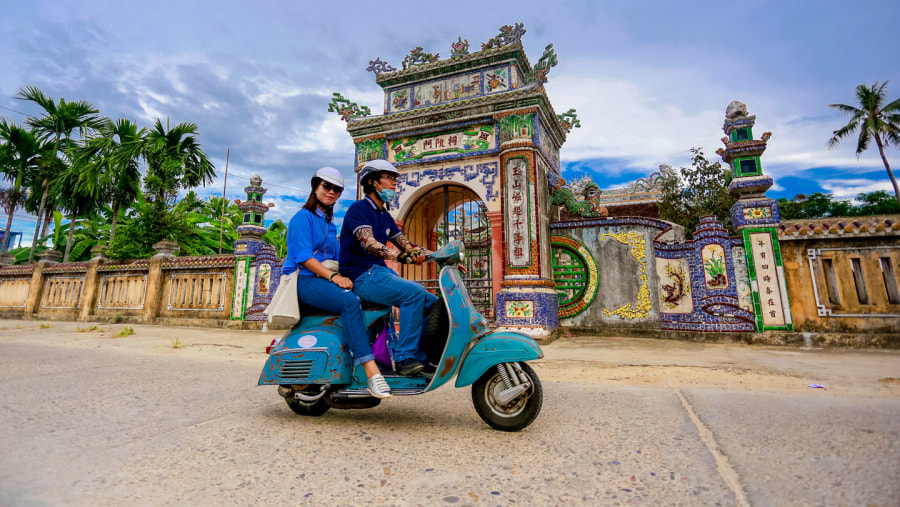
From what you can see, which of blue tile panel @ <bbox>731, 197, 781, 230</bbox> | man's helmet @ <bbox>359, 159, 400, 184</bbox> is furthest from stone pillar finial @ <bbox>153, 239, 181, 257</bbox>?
blue tile panel @ <bbox>731, 197, 781, 230</bbox>

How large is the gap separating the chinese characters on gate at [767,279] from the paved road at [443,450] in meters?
4.34

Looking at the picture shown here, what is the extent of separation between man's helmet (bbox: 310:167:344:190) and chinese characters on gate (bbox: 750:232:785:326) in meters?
7.46

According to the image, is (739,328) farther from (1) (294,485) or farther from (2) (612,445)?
(1) (294,485)

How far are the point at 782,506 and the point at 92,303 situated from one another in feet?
51.8

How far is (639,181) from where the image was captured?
20.0 m

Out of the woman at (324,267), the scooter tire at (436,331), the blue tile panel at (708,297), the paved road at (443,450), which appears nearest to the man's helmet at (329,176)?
the woman at (324,267)

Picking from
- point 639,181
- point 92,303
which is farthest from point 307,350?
point 639,181

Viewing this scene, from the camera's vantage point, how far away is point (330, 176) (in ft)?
8.70

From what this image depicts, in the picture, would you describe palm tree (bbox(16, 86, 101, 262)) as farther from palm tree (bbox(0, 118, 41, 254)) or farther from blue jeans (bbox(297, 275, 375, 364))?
blue jeans (bbox(297, 275, 375, 364))

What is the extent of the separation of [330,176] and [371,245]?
0.66 meters

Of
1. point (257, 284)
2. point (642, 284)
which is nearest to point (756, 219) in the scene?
point (642, 284)

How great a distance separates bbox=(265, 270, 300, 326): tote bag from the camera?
2.37 m

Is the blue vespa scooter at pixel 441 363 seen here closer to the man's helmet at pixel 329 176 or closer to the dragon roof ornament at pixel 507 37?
the man's helmet at pixel 329 176

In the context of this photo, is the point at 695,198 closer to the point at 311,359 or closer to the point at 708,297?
the point at 708,297
